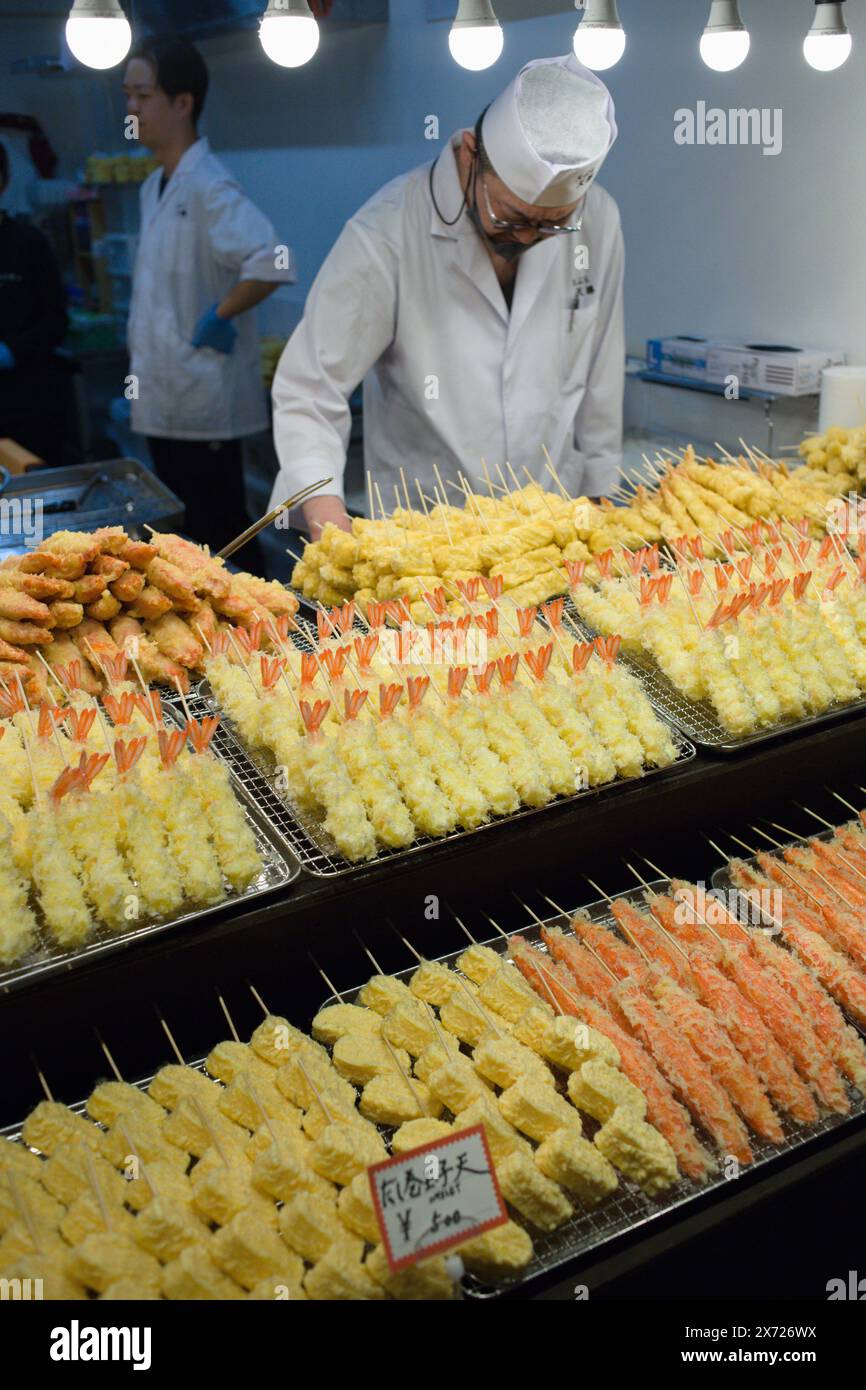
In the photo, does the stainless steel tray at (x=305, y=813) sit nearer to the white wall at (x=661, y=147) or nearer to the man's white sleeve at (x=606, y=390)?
the man's white sleeve at (x=606, y=390)

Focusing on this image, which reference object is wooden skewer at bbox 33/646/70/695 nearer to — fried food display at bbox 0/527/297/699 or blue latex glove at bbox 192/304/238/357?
fried food display at bbox 0/527/297/699

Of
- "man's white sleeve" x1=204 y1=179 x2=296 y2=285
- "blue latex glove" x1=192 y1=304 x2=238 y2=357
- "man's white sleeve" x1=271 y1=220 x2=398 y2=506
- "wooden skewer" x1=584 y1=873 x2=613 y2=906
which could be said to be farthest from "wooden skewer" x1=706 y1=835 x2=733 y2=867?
"blue latex glove" x1=192 y1=304 x2=238 y2=357

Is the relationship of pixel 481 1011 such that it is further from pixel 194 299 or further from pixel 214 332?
pixel 194 299

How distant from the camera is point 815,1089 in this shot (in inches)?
91.0

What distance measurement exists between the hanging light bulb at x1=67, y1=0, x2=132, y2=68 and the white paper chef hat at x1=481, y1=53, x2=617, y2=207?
5.32 ft

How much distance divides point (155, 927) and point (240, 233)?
18.6ft

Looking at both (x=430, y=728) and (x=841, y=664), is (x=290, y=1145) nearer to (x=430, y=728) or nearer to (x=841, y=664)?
(x=430, y=728)

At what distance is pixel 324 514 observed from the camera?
4473mm

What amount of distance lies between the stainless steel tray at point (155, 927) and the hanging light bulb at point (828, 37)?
3.64 m

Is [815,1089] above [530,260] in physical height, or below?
below

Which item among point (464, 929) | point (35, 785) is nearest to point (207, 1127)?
point (464, 929)

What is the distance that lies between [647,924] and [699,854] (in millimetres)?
441

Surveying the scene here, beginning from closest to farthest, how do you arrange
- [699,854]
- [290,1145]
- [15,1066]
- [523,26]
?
1. [290,1145]
2. [15,1066]
3. [699,854]
4. [523,26]

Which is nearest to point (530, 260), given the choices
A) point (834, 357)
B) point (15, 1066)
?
point (834, 357)
